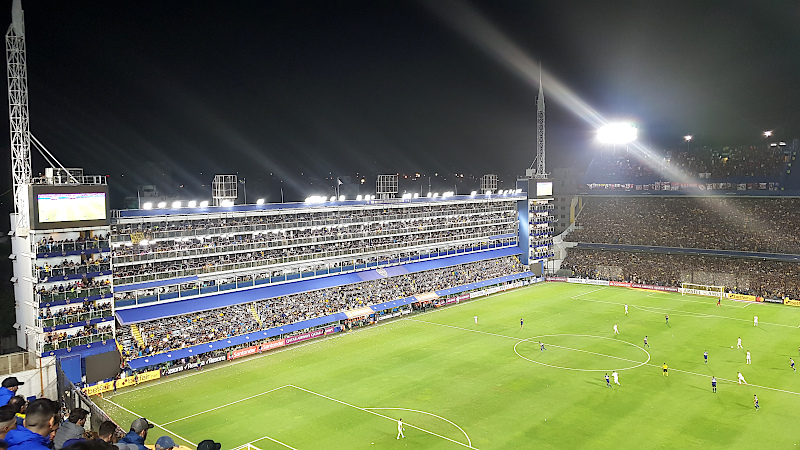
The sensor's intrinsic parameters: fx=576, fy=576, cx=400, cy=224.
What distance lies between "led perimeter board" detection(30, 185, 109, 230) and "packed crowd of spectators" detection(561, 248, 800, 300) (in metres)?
59.4

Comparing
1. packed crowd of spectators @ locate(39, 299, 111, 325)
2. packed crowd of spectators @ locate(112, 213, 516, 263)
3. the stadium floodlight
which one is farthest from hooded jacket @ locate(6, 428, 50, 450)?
the stadium floodlight

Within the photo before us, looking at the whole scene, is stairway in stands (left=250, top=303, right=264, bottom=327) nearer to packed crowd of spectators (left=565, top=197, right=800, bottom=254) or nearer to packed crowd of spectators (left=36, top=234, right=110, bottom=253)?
packed crowd of spectators (left=36, top=234, right=110, bottom=253)

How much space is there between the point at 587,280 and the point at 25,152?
63.2 meters

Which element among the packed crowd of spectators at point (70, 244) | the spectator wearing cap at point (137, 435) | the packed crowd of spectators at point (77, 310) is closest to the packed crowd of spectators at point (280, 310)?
the packed crowd of spectators at point (77, 310)

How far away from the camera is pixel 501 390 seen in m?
35.9

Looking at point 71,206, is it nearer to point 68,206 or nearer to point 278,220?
point 68,206

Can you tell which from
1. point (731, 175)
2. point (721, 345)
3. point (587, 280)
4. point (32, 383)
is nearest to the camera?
point (32, 383)

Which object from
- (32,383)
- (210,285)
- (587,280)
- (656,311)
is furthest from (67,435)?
(587,280)

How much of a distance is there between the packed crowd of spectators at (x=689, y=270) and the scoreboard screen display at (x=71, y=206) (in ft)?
195

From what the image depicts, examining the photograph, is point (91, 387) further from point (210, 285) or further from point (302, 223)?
point (302, 223)

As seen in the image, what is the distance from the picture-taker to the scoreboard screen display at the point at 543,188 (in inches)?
3086

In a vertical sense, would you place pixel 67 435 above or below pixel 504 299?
above

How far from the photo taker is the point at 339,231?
194 feet

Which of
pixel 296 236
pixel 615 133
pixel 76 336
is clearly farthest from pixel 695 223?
pixel 76 336
